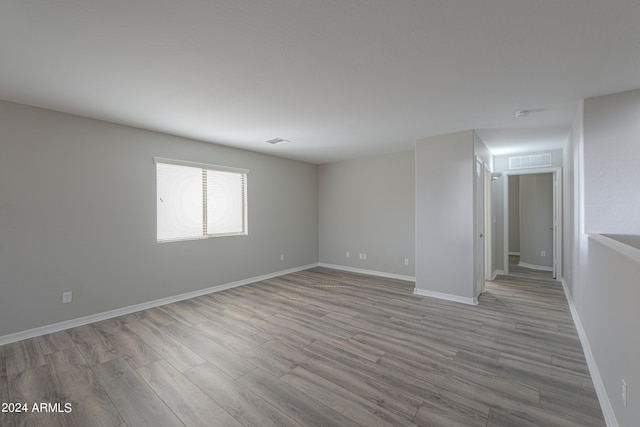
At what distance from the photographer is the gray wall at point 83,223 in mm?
2850

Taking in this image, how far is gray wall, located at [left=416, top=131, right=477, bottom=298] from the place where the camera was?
3.87 metres

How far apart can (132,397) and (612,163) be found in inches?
185

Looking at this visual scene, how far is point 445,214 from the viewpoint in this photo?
13.4 ft

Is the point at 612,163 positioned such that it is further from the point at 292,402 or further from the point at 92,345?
the point at 92,345

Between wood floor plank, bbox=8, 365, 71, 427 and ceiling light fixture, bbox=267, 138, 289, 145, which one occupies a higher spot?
ceiling light fixture, bbox=267, 138, 289, 145

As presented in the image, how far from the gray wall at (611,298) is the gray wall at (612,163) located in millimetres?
12

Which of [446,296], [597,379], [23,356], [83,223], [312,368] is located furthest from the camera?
[446,296]

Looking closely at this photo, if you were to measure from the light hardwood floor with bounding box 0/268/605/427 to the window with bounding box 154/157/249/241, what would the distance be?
1.26 m

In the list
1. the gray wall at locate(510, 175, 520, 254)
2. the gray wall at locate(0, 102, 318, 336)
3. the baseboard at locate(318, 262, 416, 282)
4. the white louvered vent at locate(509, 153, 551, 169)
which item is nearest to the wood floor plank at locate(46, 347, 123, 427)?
the gray wall at locate(0, 102, 318, 336)

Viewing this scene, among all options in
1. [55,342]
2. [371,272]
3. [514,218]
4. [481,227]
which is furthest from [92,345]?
[514,218]

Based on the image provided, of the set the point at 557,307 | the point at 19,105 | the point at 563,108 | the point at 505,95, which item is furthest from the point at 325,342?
the point at 19,105

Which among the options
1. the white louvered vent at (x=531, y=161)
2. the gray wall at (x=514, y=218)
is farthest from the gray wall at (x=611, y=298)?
the gray wall at (x=514, y=218)

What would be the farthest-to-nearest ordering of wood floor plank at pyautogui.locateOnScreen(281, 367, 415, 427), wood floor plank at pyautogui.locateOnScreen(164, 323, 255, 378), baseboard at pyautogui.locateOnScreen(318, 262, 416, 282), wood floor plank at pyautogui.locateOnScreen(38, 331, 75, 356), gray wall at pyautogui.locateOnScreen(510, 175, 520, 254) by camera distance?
gray wall at pyautogui.locateOnScreen(510, 175, 520, 254), baseboard at pyautogui.locateOnScreen(318, 262, 416, 282), wood floor plank at pyautogui.locateOnScreen(38, 331, 75, 356), wood floor plank at pyautogui.locateOnScreen(164, 323, 255, 378), wood floor plank at pyautogui.locateOnScreen(281, 367, 415, 427)

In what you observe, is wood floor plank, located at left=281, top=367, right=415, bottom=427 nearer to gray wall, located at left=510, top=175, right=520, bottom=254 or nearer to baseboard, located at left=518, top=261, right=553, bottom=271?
baseboard, located at left=518, top=261, right=553, bottom=271
